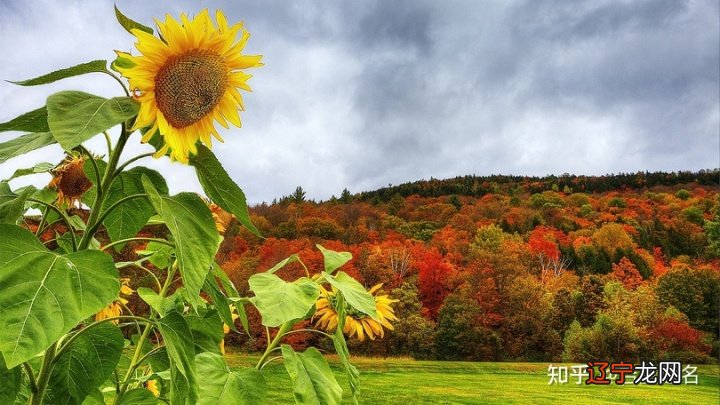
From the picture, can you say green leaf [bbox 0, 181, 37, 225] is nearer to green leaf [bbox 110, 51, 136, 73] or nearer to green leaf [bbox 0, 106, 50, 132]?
green leaf [bbox 0, 106, 50, 132]

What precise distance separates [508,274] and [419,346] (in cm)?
369

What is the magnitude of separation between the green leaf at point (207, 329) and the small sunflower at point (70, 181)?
1.10 ft

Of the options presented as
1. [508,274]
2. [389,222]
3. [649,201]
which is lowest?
[508,274]

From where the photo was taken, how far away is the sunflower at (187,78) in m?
0.75

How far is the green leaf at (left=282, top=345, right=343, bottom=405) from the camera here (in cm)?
92

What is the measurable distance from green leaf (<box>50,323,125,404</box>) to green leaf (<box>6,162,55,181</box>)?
29 cm

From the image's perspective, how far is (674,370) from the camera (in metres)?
15.2

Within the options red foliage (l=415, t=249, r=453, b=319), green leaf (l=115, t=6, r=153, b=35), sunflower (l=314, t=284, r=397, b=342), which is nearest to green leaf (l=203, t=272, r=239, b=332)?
green leaf (l=115, t=6, r=153, b=35)

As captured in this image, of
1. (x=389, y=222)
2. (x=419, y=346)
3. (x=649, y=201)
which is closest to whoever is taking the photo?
(x=419, y=346)

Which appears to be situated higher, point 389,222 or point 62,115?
point 389,222

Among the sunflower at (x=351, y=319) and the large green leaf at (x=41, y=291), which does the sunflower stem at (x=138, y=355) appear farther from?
the sunflower at (x=351, y=319)

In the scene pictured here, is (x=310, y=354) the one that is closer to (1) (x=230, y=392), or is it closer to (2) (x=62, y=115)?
(1) (x=230, y=392)

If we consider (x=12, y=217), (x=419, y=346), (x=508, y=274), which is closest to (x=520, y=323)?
(x=508, y=274)

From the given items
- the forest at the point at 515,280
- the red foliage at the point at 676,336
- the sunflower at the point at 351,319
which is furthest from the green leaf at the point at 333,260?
the red foliage at the point at 676,336
